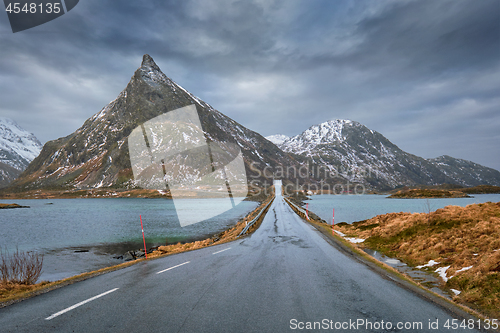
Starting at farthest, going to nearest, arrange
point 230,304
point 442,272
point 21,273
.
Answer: point 442,272 → point 21,273 → point 230,304

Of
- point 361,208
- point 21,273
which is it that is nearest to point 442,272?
point 21,273

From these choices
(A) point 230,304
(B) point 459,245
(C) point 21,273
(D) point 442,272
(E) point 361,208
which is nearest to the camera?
(A) point 230,304

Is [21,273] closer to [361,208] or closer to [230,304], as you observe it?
[230,304]

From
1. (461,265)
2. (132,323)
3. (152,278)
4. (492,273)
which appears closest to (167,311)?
(132,323)

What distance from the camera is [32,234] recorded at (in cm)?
4062

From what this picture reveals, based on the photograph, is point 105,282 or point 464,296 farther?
point 105,282

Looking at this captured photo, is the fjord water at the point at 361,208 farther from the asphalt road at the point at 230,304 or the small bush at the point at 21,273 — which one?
the small bush at the point at 21,273

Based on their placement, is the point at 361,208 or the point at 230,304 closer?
the point at 230,304

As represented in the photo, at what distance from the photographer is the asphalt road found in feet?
19.5

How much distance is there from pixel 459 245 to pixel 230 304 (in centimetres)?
1159

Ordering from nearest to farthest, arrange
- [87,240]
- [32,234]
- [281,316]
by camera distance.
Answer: [281,316], [87,240], [32,234]

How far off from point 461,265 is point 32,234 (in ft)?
173

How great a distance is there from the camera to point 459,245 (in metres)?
12.2

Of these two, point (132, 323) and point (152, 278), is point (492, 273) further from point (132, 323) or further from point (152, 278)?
point (152, 278)
